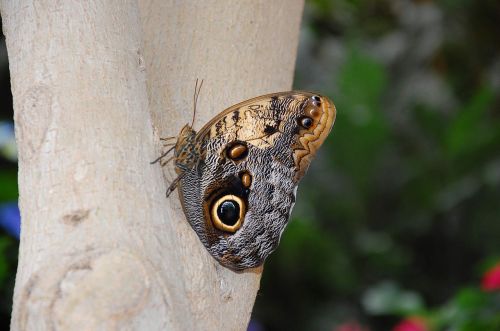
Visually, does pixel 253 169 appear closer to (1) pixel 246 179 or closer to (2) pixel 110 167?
(1) pixel 246 179

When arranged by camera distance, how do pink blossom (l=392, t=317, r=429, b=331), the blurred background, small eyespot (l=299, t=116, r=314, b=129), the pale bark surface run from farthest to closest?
the blurred background → pink blossom (l=392, t=317, r=429, b=331) → small eyespot (l=299, t=116, r=314, b=129) → the pale bark surface

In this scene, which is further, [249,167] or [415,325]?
[415,325]

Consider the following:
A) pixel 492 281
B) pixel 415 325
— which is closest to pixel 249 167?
pixel 492 281

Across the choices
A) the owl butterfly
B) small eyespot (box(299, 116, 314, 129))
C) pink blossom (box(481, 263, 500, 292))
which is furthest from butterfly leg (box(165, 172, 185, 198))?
pink blossom (box(481, 263, 500, 292))

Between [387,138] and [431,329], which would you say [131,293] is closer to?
[431,329]

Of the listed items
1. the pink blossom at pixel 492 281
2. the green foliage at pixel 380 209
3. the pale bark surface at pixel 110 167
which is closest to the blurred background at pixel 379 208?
the green foliage at pixel 380 209

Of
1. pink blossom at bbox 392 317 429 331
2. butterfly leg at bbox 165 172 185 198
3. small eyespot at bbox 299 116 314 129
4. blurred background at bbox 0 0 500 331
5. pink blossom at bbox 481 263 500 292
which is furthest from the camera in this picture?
blurred background at bbox 0 0 500 331

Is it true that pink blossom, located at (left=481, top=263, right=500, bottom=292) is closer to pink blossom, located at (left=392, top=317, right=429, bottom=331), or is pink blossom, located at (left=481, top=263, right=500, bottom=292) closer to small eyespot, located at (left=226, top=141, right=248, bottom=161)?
pink blossom, located at (left=392, top=317, right=429, bottom=331)
